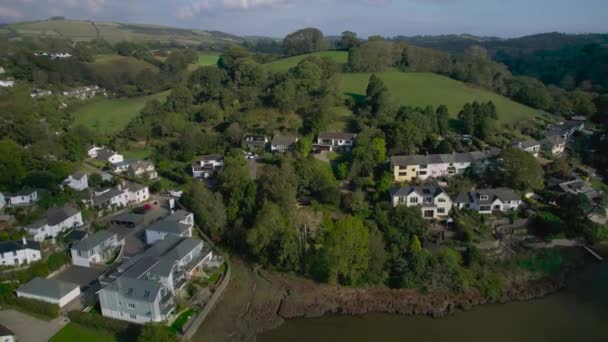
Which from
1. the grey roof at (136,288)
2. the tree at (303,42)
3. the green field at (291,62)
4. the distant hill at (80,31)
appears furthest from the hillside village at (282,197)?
the distant hill at (80,31)

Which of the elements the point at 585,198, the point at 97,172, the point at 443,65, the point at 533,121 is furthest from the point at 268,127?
the point at 443,65

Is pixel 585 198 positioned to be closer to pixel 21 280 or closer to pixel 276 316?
pixel 276 316

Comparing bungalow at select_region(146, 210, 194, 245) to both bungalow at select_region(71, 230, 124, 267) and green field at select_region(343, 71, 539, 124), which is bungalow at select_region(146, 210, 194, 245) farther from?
green field at select_region(343, 71, 539, 124)

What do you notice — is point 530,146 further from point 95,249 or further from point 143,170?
point 95,249

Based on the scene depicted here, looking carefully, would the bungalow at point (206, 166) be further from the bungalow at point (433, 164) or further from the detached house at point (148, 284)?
the bungalow at point (433, 164)

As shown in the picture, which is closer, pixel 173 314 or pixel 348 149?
pixel 173 314

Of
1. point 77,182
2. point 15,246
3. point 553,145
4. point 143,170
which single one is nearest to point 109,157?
point 143,170
